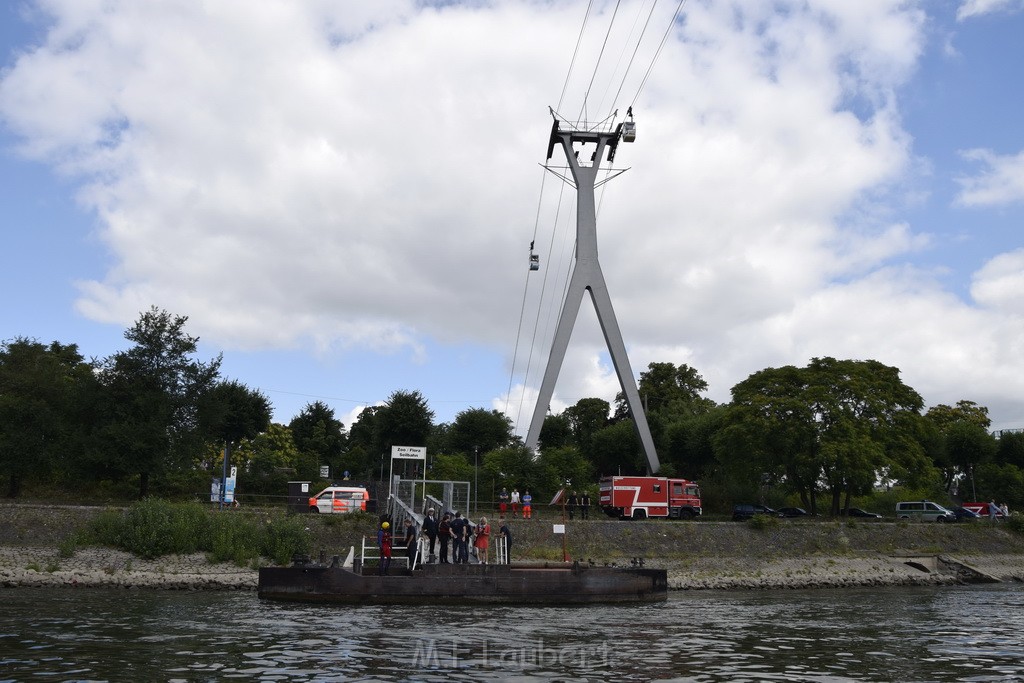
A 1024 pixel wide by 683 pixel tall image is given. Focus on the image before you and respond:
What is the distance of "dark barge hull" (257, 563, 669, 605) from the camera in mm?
27406

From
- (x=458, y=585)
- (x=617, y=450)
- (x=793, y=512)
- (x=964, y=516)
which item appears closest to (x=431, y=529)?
(x=458, y=585)

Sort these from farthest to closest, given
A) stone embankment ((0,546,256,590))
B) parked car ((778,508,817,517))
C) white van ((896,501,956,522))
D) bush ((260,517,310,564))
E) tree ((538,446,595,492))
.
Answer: parked car ((778,508,817,517)), white van ((896,501,956,522)), tree ((538,446,595,492)), bush ((260,517,310,564)), stone embankment ((0,546,256,590))

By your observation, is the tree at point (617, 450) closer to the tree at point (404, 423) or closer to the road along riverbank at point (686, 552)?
the tree at point (404, 423)

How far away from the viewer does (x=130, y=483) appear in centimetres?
4953

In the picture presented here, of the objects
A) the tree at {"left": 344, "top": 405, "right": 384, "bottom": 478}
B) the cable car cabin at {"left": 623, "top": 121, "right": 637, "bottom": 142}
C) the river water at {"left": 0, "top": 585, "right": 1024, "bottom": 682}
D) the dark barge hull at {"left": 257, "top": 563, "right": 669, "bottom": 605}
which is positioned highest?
the cable car cabin at {"left": 623, "top": 121, "right": 637, "bottom": 142}

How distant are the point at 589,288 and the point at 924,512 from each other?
90.0 feet

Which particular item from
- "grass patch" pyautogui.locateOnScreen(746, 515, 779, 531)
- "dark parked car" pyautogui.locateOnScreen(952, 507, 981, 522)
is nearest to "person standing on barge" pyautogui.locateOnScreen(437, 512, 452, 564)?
"grass patch" pyautogui.locateOnScreen(746, 515, 779, 531)

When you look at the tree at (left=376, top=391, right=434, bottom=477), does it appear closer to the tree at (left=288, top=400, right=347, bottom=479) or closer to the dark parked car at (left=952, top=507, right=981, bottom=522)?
the tree at (left=288, top=400, right=347, bottom=479)

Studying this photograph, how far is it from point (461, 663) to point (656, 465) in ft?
154

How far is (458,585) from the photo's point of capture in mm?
27938

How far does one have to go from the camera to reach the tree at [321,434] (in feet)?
289

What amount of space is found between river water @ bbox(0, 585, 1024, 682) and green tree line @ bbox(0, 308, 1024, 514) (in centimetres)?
1401

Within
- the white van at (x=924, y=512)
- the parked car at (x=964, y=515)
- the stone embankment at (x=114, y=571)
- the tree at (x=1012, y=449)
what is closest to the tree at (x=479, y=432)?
the white van at (x=924, y=512)

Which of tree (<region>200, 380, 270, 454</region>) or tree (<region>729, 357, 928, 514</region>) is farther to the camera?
tree (<region>200, 380, 270, 454</region>)
